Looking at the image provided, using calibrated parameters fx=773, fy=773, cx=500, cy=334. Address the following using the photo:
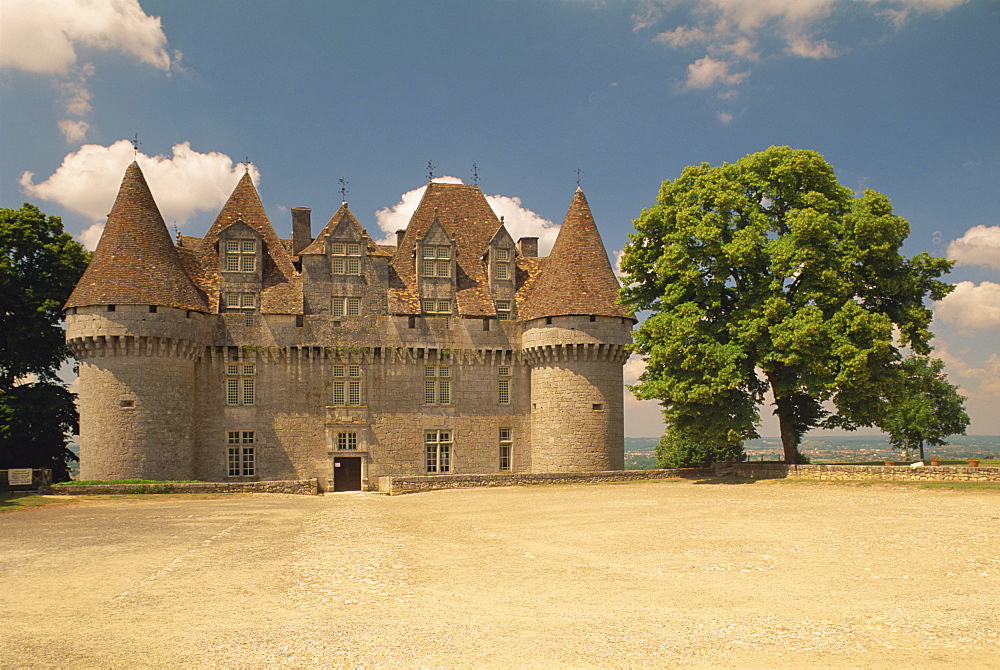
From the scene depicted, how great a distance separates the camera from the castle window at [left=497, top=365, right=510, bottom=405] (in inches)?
1505

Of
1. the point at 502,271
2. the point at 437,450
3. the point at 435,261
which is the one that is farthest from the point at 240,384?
the point at 502,271

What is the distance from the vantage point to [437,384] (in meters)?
37.6

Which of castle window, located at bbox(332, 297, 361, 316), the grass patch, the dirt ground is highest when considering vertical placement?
castle window, located at bbox(332, 297, 361, 316)

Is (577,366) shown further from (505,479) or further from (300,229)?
(300,229)

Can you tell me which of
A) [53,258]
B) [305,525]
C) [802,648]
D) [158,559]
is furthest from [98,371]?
[802,648]

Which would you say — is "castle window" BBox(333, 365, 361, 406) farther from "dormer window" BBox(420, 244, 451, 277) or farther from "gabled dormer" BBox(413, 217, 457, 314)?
"dormer window" BBox(420, 244, 451, 277)

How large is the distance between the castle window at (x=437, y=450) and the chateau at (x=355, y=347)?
0.22ft

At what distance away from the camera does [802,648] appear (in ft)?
29.0

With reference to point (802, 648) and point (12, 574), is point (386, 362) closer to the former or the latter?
point (12, 574)

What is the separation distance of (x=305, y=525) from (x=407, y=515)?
11.4 feet

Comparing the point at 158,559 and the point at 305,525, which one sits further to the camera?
the point at 305,525

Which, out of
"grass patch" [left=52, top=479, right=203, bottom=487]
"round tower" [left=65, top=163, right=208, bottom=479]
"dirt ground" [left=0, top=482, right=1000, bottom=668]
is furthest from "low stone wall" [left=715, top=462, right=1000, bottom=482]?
"round tower" [left=65, top=163, right=208, bottom=479]

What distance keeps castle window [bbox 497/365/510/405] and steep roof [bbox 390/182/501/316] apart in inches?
114

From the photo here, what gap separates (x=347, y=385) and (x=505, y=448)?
326 inches
